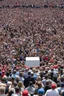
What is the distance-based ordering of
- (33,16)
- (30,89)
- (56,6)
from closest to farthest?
1. (30,89)
2. (33,16)
3. (56,6)

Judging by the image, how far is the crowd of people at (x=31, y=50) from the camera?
505 inches

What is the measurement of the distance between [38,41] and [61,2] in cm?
2663

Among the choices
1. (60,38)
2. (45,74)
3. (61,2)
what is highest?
(45,74)

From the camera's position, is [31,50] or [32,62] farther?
[31,50]

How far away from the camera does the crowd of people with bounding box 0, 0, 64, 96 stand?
1283 cm

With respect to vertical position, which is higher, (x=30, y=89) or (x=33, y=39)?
(x=30, y=89)

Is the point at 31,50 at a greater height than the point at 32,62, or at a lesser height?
lesser

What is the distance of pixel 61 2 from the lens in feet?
191

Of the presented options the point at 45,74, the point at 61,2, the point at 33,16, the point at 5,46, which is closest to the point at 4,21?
the point at 33,16

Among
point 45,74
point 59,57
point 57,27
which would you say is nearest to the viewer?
point 45,74

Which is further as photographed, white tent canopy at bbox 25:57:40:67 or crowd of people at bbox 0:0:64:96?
white tent canopy at bbox 25:57:40:67

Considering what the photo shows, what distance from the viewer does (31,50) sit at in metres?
28.9

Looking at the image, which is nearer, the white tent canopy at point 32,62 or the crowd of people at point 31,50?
the crowd of people at point 31,50

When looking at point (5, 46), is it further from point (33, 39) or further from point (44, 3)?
point (44, 3)
